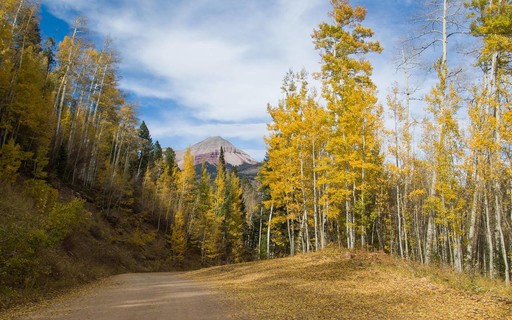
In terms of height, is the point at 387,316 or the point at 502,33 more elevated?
the point at 502,33

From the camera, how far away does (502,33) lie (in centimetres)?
1432

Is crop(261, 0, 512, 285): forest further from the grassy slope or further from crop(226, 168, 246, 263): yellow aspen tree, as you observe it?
crop(226, 168, 246, 263): yellow aspen tree

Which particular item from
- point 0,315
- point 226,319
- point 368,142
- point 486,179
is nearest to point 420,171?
point 368,142

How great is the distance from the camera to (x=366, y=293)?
1070cm

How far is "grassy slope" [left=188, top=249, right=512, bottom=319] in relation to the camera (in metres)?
8.46

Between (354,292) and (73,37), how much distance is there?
30265mm

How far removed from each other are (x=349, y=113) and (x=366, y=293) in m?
10.5

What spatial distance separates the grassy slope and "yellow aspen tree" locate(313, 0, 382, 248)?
3.78 metres

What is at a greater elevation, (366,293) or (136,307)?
(366,293)

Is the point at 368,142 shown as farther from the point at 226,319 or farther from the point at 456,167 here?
the point at 226,319

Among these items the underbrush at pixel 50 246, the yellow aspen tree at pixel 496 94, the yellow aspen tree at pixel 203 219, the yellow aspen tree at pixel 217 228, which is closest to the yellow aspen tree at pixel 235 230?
the yellow aspen tree at pixel 217 228

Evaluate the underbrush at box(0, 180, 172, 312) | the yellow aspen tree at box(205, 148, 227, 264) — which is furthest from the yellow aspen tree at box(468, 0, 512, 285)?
the yellow aspen tree at box(205, 148, 227, 264)

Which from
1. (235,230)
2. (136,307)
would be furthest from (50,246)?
(235,230)

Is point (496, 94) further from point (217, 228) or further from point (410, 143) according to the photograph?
point (217, 228)
